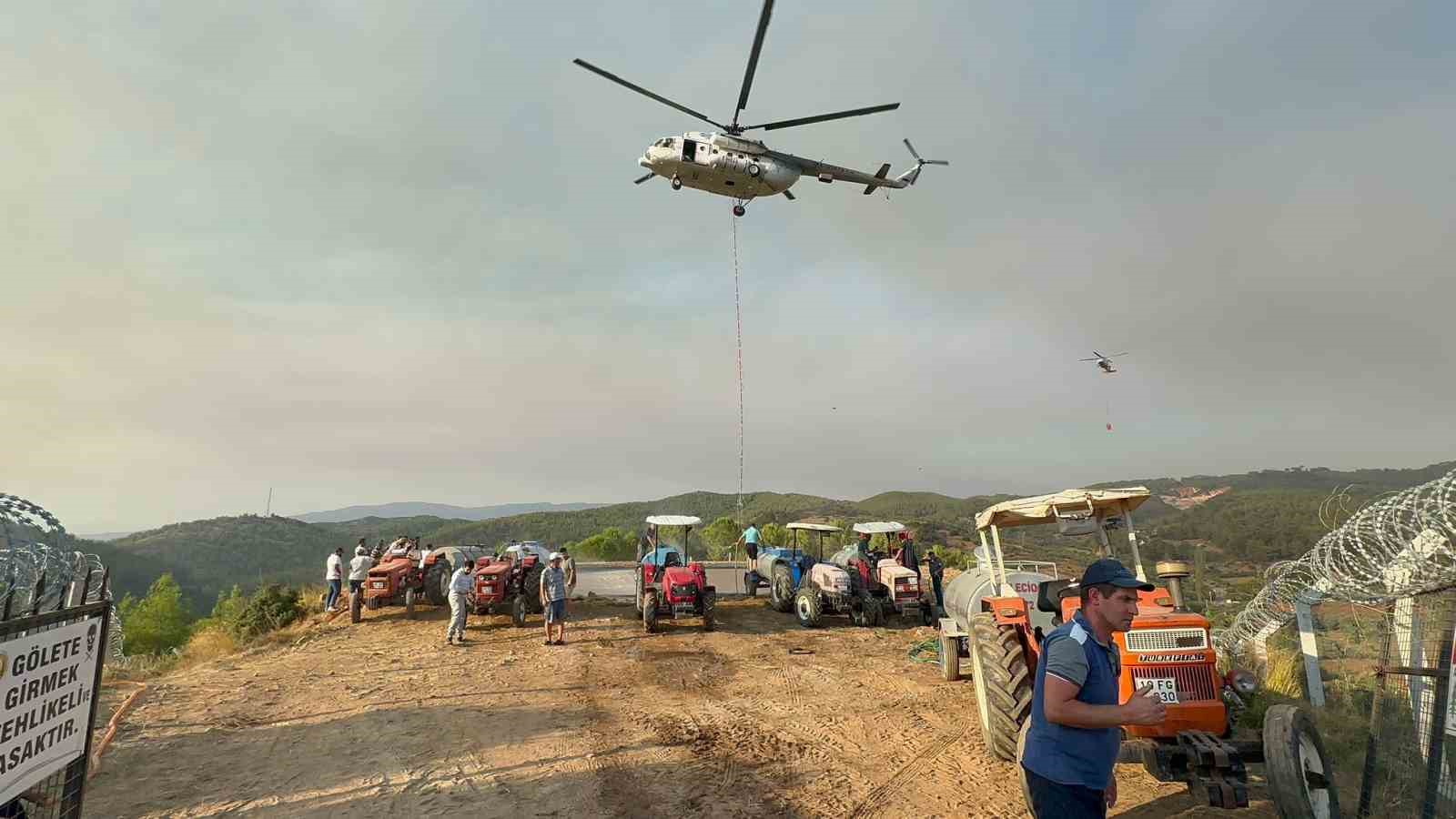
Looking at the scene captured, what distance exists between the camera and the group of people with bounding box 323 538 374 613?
13234 mm

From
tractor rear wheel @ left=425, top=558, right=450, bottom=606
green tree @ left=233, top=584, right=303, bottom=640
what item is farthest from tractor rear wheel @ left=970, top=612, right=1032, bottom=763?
green tree @ left=233, top=584, right=303, bottom=640

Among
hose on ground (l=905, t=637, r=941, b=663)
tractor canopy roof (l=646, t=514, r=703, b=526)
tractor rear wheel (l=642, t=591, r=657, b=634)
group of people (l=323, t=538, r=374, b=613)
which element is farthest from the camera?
group of people (l=323, t=538, r=374, b=613)

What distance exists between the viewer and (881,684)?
28.5 ft

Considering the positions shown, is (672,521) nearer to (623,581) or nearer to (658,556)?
(658,556)

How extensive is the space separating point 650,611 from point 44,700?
31.1 ft

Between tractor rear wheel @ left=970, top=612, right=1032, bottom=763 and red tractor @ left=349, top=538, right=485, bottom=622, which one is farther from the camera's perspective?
red tractor @ left=349, top=538, right=485, bottom=622

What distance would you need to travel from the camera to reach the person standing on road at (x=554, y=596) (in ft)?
36.1

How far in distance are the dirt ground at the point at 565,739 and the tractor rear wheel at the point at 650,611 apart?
40.3 inches

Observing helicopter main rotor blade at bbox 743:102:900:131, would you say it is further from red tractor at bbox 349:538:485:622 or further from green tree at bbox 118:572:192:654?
green tree at bbox 118:572:192:654

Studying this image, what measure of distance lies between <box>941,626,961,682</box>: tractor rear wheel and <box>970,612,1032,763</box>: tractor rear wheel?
119 inches

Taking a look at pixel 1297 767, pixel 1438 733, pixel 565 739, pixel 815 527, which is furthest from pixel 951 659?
pixel 815 527

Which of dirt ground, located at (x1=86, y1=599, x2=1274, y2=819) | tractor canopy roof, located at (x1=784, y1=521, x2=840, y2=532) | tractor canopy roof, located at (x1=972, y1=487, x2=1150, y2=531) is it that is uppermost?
tractor canopy roof, located at (x1=972, y1=487, x2=1150, y2=531)

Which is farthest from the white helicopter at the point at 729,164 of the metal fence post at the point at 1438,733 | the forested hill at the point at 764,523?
the forested hill at the point at 764,523

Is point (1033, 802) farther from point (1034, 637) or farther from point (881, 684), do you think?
point (881, 684)
